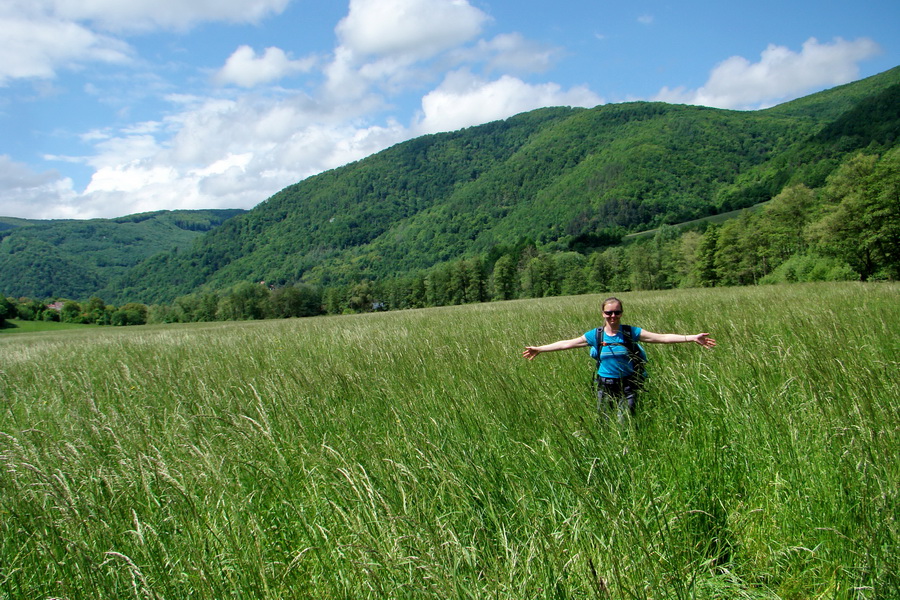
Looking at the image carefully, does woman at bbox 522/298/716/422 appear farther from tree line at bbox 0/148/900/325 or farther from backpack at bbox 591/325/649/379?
tree line at bbox 0/148/900/325

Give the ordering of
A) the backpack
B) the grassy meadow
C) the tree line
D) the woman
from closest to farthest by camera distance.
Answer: the grassy meadow → the woman → the backpack → the tree line

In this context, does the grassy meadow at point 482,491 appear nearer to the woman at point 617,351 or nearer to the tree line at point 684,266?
the woman at point 617,351

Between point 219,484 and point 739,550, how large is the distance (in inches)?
90.2

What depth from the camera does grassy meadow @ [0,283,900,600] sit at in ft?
4.75

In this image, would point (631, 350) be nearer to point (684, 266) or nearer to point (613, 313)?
point (613, 313)

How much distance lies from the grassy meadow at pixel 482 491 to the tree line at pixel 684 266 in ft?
103

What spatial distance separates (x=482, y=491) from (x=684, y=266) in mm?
69360

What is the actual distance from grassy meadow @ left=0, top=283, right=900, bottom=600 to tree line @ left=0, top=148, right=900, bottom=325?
31.4 meters

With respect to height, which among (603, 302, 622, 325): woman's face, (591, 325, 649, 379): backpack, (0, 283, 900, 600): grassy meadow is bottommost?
(0, 283, 900, 600): grassy meadow

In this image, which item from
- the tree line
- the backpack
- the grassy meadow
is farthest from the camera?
the tree line

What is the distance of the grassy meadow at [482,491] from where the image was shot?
1446mm

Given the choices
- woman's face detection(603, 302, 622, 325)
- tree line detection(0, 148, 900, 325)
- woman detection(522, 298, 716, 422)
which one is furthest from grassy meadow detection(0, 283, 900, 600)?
tree line detection(0, 148, 900, 325)

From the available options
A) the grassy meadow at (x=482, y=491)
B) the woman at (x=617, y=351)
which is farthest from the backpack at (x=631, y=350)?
the grassy meadow at (x=482, y=491)

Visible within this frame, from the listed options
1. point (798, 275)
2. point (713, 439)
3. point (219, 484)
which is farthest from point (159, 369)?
point (798, 275)
